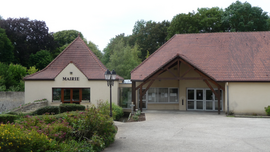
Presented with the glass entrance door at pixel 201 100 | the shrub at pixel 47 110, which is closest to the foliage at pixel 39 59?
the shrub at pixel 47 110

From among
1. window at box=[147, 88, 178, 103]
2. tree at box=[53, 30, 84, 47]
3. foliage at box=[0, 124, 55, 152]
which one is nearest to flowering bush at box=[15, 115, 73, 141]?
foliage at box=[0, 124, 55, 152]

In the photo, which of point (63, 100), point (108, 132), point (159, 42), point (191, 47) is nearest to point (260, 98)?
point (191, 47)

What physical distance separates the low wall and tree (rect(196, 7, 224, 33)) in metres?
25.9

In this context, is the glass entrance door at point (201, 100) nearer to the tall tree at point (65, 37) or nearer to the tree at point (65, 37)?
the tall tree at point (65, 37)

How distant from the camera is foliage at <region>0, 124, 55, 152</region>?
5.84 meters

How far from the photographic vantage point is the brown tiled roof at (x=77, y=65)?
2142 centimetres

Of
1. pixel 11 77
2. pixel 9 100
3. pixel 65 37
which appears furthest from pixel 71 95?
pixel 65 37

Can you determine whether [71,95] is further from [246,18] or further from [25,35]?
[246,18]

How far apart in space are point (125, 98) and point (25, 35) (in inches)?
1045

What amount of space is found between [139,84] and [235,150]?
45.7 ft

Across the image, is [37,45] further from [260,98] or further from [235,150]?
[235,150]

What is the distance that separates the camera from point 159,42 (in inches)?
1924

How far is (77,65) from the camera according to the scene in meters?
21.8

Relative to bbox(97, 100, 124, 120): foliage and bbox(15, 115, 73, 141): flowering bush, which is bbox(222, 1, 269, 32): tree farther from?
bbox(15, 115, 73, 141): flowering bush
